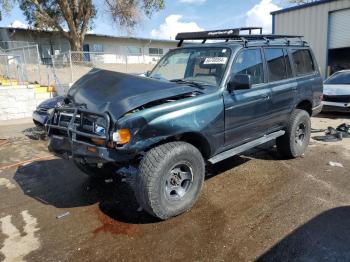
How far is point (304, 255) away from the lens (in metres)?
3.05

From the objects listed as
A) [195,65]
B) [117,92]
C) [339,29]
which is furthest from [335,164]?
[339,29]

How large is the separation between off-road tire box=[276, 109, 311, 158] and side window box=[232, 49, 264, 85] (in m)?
1.16

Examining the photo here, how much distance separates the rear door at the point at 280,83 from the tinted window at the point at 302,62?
0.29 meters

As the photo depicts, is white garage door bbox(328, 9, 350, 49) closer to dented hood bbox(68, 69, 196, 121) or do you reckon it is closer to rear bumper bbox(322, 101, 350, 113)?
rear bumper bbox(322, 101, 350, 113)

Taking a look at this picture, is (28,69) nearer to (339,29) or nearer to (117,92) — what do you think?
(117,92)

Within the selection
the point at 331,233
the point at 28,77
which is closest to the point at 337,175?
the point at 331,233

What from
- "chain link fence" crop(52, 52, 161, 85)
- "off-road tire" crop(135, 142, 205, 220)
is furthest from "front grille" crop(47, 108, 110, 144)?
"chain link fence" crop(52, 52, 161, 85)

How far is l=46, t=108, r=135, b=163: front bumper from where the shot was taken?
3365 mm

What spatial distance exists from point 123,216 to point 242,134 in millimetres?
1952

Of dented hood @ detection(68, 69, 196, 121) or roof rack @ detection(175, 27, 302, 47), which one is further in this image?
roof rack @ detection(175, 27, 302, 47)

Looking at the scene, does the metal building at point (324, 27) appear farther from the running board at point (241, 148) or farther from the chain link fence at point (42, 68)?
the running board at point (241, 148)

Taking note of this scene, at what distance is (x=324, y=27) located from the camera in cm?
1691

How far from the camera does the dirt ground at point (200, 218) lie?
10.5 feet

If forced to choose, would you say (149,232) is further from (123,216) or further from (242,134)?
(242,134)
